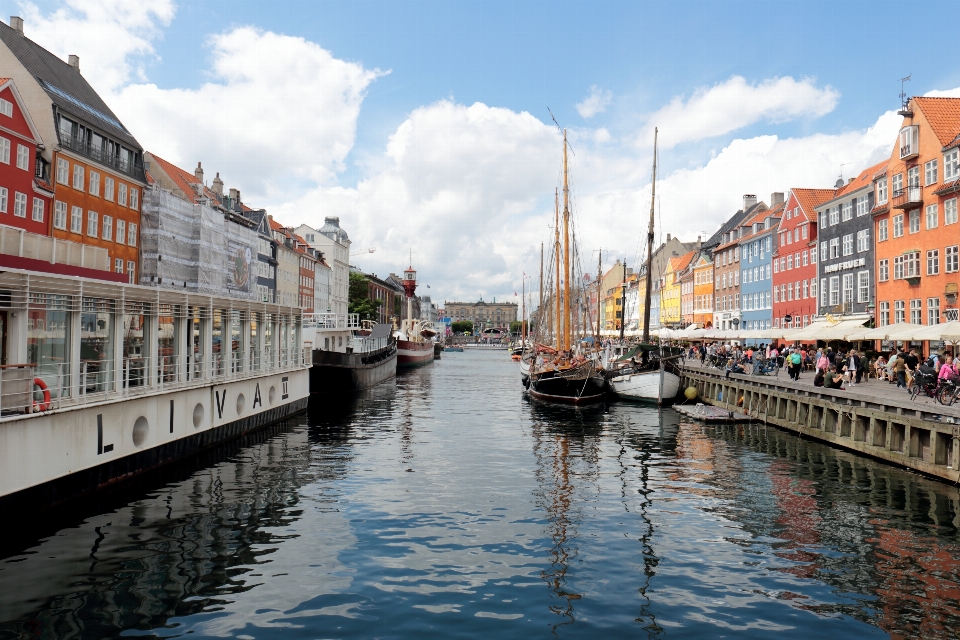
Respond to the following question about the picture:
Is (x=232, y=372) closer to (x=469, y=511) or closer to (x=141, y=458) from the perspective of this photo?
(x=141, y=458)

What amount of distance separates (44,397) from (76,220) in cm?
→ 3635

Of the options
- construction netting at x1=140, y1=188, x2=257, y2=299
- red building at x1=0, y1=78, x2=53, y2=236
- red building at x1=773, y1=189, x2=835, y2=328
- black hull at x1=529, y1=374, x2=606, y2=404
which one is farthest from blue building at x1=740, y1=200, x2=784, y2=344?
red building at x1=0, y1=78, x2=53, y2=236

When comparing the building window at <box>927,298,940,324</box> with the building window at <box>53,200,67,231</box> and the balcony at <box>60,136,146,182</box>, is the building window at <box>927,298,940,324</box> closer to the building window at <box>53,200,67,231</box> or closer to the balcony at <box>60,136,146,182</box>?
the building window at <box>53,200,67,231</box>

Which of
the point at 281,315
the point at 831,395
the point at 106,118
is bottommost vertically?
the point at 831,395

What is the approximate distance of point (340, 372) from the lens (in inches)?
1857

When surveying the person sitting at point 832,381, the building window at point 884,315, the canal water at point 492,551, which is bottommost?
the canal water at point 492,551

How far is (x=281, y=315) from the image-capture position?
3538 centimetres

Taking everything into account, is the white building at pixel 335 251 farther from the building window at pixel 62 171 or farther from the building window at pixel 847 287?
the building window at pixel 847 287

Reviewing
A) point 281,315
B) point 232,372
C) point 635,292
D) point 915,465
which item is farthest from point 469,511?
point 635,292

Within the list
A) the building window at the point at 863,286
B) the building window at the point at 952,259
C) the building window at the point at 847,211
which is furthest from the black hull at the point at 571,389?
the building window at the point at 847,211

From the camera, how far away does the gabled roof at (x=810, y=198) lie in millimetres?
61812

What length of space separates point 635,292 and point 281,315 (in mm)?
102625

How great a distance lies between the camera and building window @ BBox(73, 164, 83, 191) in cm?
4636

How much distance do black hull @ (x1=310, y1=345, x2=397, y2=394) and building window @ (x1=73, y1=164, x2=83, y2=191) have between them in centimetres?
1874
